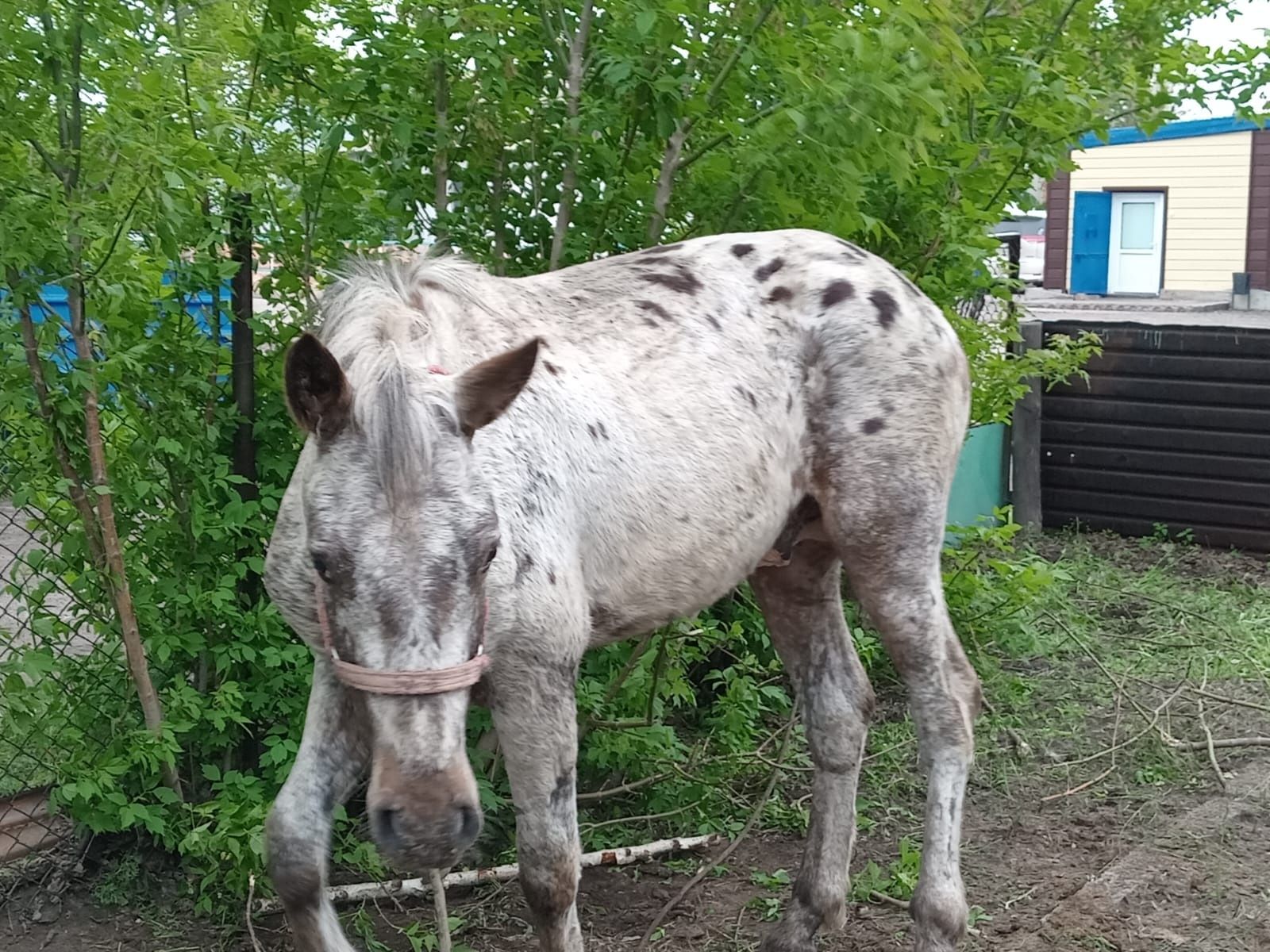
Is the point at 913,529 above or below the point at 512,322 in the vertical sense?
below

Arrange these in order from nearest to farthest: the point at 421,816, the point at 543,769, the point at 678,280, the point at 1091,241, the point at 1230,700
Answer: the point at 421,816, the point at 543,769, the point at 678,280, the point at 1230,700, the point at 1091,241

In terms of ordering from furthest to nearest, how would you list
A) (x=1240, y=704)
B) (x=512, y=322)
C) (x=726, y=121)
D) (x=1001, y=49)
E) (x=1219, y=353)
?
(x=1219, y=353), (x=1240, y=704), (x=1001, y=49), (x=726, y=121), (x=512, y=322)

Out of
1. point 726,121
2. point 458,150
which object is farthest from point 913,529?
point 458,150

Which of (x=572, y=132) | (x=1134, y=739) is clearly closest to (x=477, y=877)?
(x=572, y=132)

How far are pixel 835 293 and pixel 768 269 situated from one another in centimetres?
19

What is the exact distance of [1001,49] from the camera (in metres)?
4.52

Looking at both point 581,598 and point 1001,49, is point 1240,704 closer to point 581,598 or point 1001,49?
point 1001,49

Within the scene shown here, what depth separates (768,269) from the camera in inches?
137

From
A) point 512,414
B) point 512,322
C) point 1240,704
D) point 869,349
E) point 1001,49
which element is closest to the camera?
point 512,414

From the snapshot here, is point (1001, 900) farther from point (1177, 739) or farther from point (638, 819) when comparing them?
point (1177, 739)

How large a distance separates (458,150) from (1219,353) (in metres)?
5.51

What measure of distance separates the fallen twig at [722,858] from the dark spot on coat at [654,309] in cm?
169

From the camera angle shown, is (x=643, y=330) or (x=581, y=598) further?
(x=643, y=330)

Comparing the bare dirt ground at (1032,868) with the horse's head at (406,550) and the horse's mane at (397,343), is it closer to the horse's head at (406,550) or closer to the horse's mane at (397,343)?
the horse's head at (406,550)
